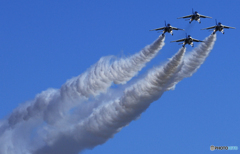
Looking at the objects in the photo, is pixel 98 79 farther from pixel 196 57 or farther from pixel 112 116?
pixel 196 57

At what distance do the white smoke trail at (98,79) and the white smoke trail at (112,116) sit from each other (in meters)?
1.83

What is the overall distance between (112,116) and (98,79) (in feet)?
13.4

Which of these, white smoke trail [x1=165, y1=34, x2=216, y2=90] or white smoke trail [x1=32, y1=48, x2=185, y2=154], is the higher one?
white smoke trail [x1=165, y1=34, x2=216, y2=90]

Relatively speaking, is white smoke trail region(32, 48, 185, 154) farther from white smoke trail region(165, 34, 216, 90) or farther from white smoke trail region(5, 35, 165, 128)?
white smoke trail region(165, 34, 216, 90)

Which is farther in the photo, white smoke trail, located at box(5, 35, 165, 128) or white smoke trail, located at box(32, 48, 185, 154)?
white smoke trail, located at box(5, 35, 165, 128)

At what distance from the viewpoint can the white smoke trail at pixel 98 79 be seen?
60.1 meters

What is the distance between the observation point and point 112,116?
59656mm

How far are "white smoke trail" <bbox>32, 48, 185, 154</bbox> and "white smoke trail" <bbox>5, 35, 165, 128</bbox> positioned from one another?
1829mm

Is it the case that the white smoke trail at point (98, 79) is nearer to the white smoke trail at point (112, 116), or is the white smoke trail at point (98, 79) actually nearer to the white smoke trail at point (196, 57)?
the white smoke trail at point (112, 116)

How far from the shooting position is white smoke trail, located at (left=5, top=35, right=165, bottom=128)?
60125 millimetres

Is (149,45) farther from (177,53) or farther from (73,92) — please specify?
(73,92)

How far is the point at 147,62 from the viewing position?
60406 mm

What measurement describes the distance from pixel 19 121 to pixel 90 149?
10535 millimetres

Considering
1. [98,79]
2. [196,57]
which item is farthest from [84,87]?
[196,57]
